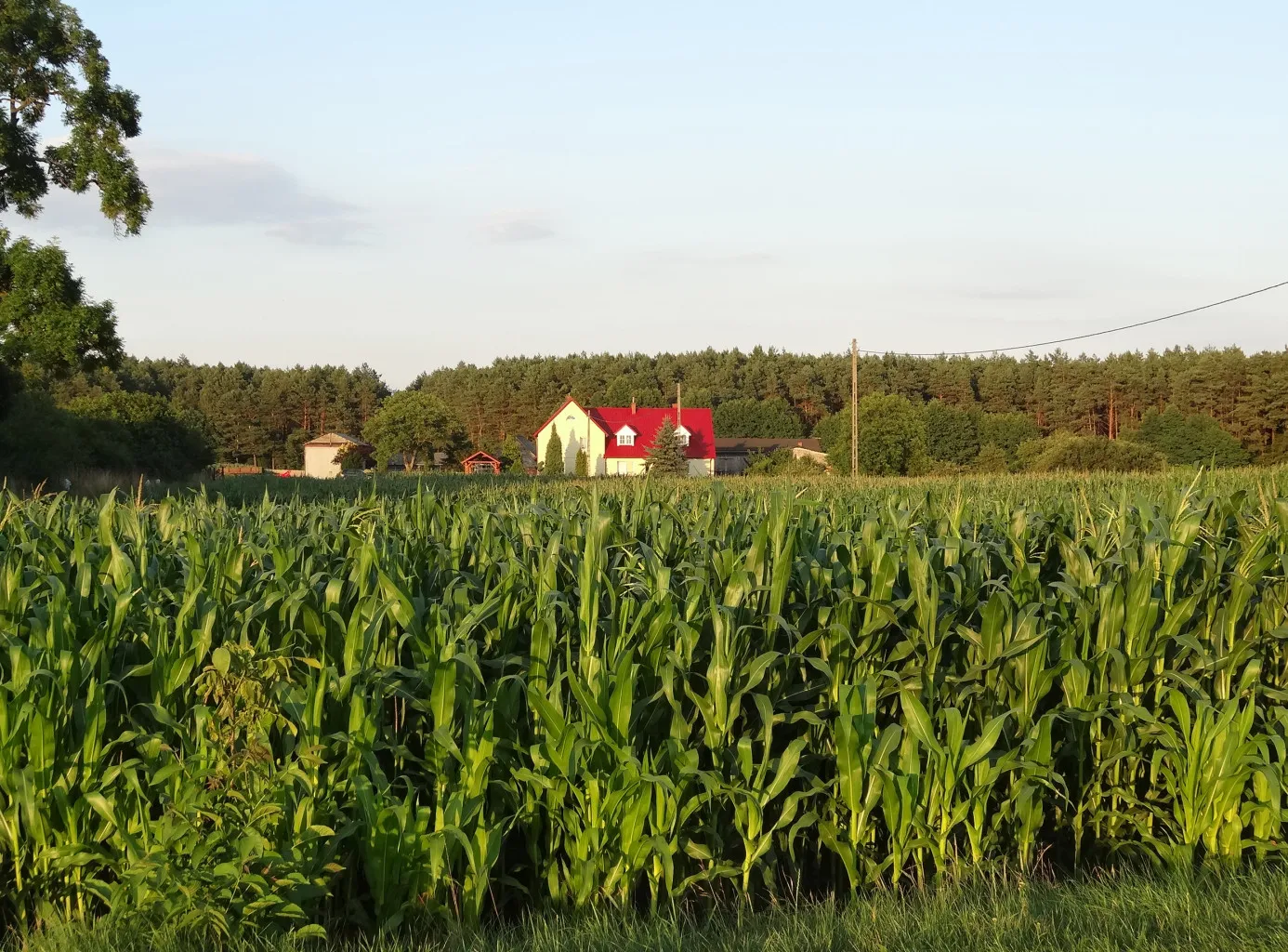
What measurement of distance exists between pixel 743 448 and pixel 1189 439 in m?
39.9

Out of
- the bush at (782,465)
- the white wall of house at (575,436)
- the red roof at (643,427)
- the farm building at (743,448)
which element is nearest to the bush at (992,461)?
the bush at (782,465)

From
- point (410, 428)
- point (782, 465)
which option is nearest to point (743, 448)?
point (782, 465)

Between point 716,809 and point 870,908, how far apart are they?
81cm

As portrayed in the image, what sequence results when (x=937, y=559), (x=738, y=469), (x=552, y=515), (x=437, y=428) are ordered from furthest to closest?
(x=738, y=469), (x=437, y=428), (x=552, y=515), (x=937, y=559)

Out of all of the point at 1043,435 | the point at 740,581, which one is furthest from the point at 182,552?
the point at 1043,435

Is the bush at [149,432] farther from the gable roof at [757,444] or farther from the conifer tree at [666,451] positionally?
the gable roof at [757,444]

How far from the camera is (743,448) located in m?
102

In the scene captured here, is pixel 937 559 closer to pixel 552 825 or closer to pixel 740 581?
pixel 740 581

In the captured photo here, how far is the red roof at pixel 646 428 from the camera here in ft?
267

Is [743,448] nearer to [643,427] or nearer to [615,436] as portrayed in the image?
[643,427]

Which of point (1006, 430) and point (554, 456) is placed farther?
point (1006, 430)

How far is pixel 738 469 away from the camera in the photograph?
97.7 metres

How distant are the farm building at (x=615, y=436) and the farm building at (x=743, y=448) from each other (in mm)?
10729

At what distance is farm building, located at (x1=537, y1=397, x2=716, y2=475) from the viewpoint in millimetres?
80938
